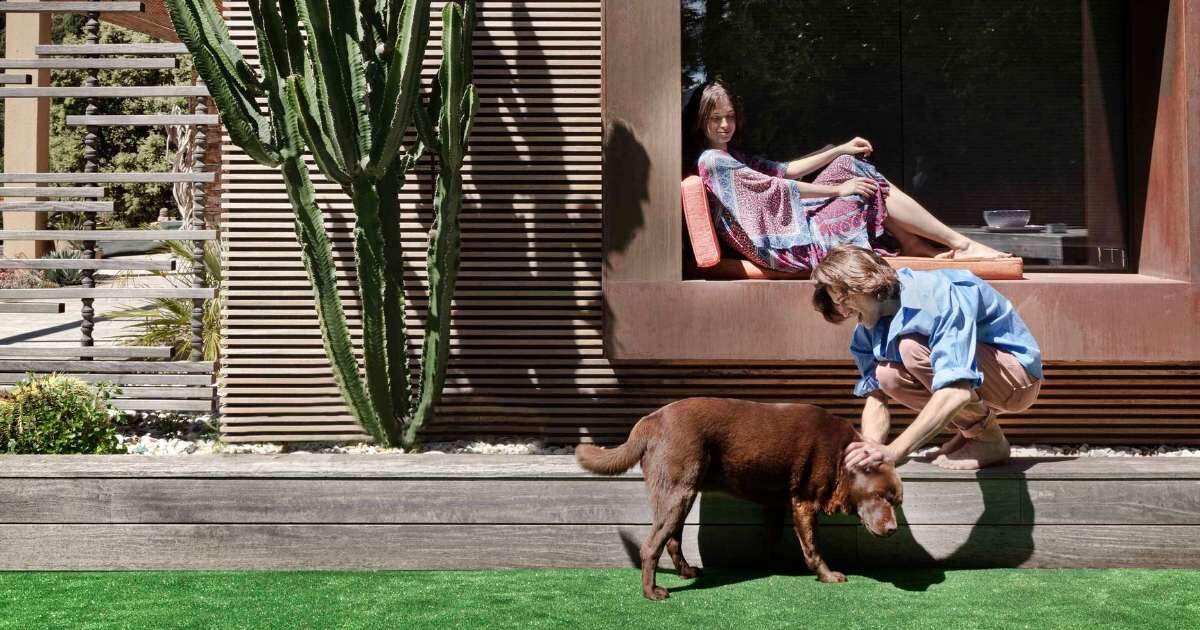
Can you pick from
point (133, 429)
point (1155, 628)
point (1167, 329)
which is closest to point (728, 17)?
point (1167, 329)

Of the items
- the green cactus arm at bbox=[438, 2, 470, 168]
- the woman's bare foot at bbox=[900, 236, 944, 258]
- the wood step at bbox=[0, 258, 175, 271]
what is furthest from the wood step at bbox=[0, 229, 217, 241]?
the woman's bare foot at bbox=[900, 236, 944, 258]

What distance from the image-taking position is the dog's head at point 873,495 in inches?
132

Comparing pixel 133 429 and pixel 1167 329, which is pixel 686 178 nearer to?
pixel 1167 329

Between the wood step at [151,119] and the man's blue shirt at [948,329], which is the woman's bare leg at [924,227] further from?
the wood step at [151,119]

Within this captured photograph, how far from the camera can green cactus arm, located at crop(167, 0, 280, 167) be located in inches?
165

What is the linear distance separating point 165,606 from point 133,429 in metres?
2.85

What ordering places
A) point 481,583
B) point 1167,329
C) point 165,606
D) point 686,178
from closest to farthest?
point 165,606, point 481,583, point 1167,329, point 686,178

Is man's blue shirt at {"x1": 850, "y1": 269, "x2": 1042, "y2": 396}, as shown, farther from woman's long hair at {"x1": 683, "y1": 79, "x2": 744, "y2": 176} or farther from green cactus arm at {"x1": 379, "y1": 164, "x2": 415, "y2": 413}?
green cactus arm at {"x1": 379, "y1": 164, "x2": 415, "y2": 413}

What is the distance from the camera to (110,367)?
609cm

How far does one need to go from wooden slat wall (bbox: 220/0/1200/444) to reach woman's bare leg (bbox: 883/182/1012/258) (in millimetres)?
687

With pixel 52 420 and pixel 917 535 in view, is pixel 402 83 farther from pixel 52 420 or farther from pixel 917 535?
pixel 917 535

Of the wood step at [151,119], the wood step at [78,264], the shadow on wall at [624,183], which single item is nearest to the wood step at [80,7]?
the wood step at [151,119]

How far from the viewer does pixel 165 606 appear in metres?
3.36

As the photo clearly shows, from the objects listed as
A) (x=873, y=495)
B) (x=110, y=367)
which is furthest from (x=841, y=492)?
(x=110, y=367)
